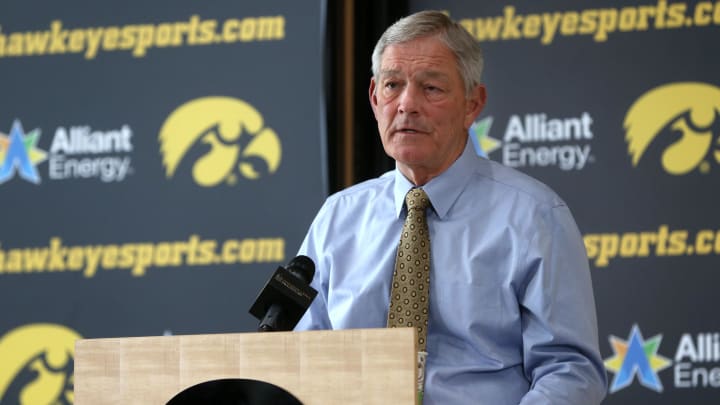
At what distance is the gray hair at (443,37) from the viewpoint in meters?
2.46

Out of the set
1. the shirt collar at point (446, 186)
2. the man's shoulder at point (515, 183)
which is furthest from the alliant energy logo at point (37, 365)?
the man's shoulder at point (515, 183)

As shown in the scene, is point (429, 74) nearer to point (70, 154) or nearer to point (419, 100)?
point (419, 100)

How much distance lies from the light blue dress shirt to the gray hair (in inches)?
7.4

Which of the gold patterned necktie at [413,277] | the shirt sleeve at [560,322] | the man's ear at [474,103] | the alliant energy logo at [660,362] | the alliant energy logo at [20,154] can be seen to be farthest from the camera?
the alliant energy logo at [20,154]

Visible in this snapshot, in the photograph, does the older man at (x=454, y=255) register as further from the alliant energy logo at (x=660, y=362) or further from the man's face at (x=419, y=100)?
the alliant energy logo at (x=660, y=362)

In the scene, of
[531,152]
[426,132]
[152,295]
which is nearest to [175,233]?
[152,295]

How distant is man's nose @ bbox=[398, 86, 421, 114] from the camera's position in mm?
2436

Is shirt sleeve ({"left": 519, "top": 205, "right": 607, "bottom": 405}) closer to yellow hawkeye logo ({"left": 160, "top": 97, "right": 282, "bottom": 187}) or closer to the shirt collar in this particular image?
the shirt collar

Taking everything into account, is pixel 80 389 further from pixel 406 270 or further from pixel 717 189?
pixel 717 189

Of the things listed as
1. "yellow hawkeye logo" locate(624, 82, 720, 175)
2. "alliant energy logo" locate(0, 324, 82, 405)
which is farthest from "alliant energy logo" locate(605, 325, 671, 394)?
"alliant energy logo" locate(0, 324, 82, 405)

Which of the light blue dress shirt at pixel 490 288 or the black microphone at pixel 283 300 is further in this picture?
the light blue dress shirt at pixel 490 288

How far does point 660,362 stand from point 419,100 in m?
1.39

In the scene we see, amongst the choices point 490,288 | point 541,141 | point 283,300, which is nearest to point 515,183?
point 490,288

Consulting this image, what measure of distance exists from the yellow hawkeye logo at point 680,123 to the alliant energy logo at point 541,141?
14 centimetres
